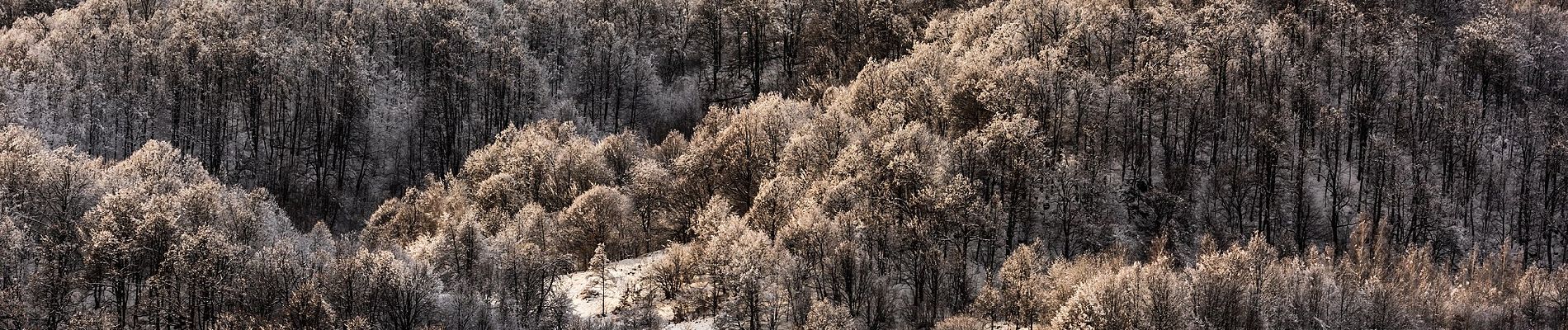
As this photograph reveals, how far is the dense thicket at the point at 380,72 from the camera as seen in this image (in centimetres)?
11206

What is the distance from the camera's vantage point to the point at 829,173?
268 feet

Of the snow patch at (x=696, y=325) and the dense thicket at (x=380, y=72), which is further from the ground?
the dense thicket at (x=380, y=72)

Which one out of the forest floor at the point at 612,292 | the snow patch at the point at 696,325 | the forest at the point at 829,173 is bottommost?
the snow patch at the point at 696,325

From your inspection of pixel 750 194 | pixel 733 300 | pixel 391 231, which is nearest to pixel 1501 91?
pixel 750 194

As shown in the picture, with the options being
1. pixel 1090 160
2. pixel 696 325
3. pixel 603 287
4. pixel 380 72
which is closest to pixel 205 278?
pixel 603 287

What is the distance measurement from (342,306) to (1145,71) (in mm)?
54878

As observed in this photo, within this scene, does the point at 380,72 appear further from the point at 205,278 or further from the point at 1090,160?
the point at 1090,160

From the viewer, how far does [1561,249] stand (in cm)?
8562

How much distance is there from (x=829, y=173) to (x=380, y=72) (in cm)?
5847

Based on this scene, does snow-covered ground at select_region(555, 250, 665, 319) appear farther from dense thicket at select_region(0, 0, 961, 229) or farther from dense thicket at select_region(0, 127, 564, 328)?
dense thicket at select_region(0, 0, 961, 229)

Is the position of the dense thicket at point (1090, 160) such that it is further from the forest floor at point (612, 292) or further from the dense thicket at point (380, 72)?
the dense thicket at point (380, 72)

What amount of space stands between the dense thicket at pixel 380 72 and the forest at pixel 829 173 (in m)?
0.37

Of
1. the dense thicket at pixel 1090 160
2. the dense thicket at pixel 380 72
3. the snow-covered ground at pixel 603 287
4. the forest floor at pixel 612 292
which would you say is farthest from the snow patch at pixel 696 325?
the dense thicket at pixel 380 72

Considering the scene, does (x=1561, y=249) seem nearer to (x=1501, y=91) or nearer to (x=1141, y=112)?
(x=1501, y=91)
